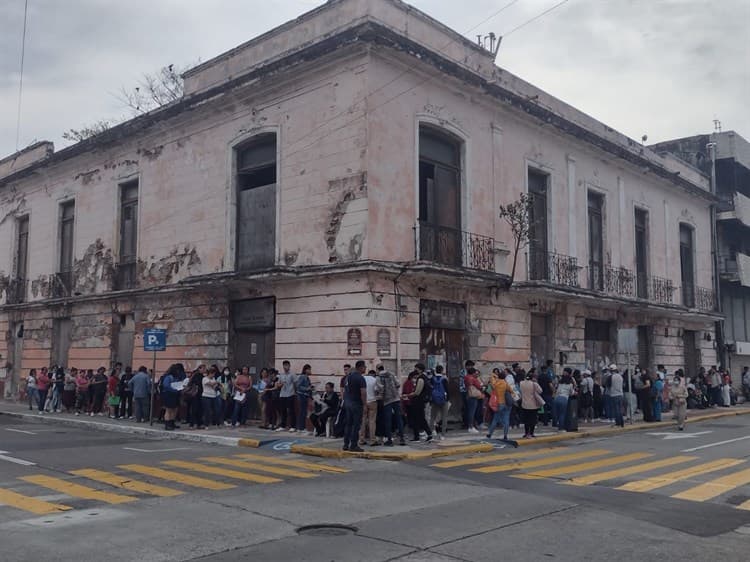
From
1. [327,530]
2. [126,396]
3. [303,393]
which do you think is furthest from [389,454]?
[126,396]

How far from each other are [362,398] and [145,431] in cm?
678

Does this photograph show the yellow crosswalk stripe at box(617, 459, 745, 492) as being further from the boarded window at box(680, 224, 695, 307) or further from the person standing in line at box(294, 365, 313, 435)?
the boarded window at box(680, 224, 695, 307)

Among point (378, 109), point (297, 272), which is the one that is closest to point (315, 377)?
point (297, 272)

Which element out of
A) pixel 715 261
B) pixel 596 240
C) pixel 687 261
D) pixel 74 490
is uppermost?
pixel 715 261

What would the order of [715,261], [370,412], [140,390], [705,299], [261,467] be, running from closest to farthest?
1. [261,467]
2. [370,412]
3. [140,390]
4. [705,299]
5. [715,261]

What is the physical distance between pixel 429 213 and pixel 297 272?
3.92 m

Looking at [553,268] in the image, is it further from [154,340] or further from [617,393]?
[154,340]

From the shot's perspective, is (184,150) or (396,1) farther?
(184,150)

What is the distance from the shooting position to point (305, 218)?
59.4ft

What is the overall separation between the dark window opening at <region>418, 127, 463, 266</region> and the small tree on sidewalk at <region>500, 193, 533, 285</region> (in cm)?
164

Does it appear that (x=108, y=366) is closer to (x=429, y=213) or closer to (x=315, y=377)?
(x=315, y=377)

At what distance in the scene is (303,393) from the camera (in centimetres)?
1716

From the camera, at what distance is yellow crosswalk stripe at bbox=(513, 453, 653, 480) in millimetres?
11531

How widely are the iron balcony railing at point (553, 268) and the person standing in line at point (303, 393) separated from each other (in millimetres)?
8087
